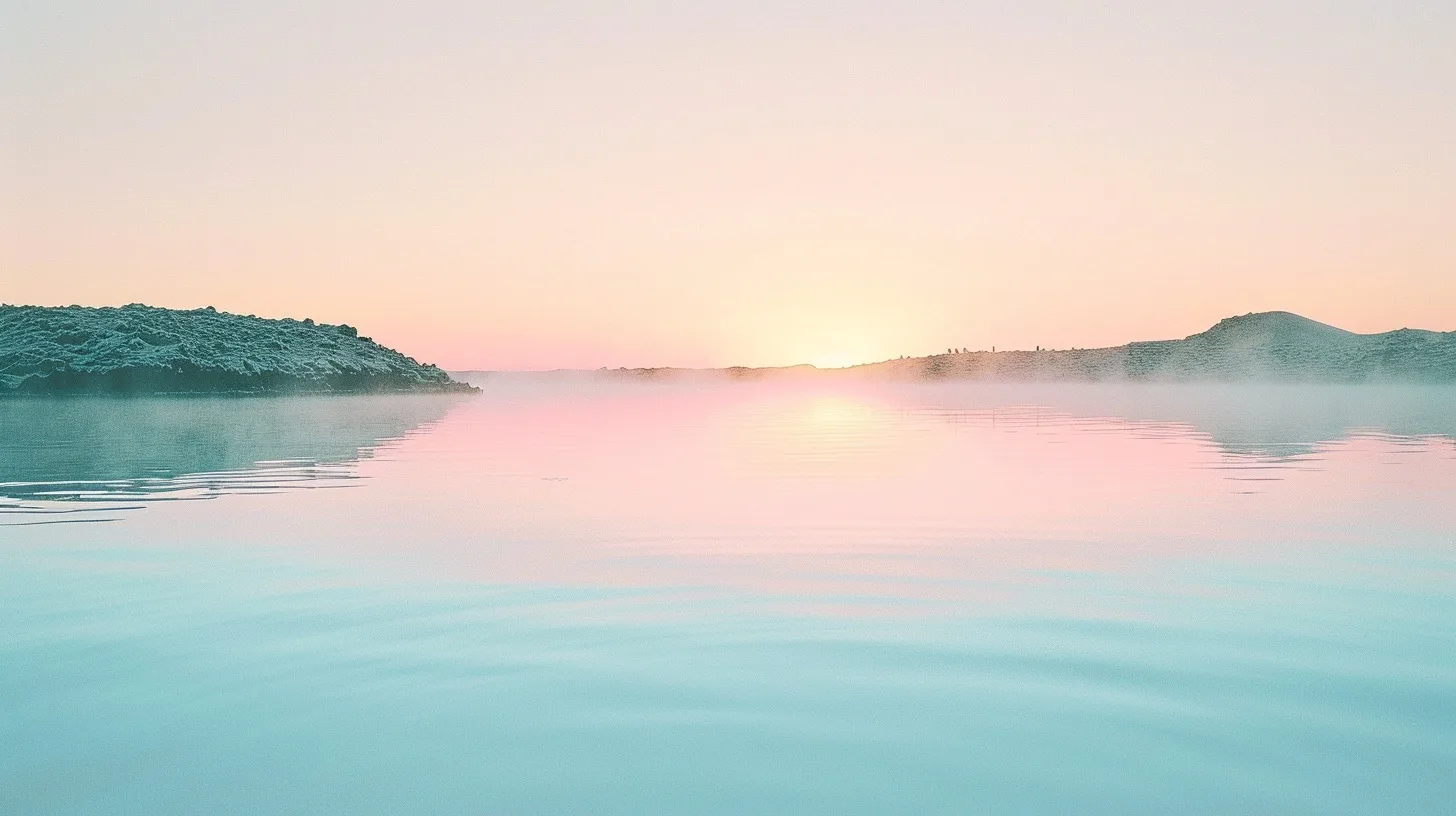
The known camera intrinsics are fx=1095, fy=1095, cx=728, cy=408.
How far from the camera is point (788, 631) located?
10.5 meters

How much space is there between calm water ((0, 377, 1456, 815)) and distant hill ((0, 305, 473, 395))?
111166 millimetres

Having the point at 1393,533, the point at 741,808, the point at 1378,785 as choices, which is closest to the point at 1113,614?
the point at 1378,785

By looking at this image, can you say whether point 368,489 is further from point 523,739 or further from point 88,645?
point 523,739

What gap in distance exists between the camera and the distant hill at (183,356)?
120062 mm

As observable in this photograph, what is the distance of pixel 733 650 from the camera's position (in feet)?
32.3

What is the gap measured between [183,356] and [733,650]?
133163 mm

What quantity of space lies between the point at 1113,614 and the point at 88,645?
10.1 m

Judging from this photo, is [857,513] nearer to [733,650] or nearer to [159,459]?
[733,650]

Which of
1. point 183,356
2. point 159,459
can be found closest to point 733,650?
Answer: point 159,459

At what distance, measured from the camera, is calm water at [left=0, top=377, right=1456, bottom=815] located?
6.67m

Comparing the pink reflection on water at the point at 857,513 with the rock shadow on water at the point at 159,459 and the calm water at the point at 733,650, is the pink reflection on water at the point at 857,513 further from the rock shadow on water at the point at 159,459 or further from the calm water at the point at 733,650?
the rock shadow on water at the point at 159,459

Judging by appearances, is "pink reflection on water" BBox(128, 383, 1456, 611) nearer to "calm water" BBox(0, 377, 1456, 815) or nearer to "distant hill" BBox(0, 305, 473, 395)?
"calm water" BBox(0, 377, 1456, 815)

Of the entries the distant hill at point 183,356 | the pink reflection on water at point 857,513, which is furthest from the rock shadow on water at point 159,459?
the distant hill at point 183,356

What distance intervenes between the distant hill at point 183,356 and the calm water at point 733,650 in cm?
11117
